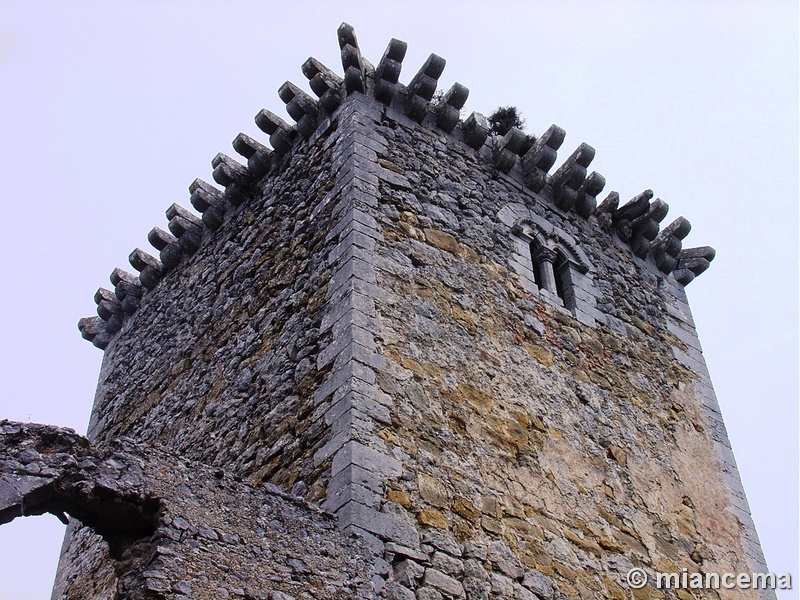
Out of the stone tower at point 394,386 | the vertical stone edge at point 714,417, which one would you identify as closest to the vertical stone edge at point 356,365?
the stone tower at point 394,386

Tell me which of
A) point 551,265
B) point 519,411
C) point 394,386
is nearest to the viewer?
point 394,386

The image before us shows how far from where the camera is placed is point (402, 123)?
356 inches

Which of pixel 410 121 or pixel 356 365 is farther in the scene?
pixel 410 121

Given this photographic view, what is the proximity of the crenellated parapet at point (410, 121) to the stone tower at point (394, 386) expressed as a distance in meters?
0.03

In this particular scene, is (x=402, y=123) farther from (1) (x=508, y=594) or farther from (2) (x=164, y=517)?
(2) (x=164, y=517)

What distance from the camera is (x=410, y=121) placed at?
Result: 9.12 m

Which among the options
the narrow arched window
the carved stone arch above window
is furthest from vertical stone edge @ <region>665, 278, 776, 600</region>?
the narrow arched window

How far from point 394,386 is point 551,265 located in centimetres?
275

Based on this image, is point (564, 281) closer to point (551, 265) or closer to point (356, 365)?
point (551, 265)

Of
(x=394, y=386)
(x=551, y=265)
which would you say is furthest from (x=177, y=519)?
(x=551, y=265)

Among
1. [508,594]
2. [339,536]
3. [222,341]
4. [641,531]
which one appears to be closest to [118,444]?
[339,536]

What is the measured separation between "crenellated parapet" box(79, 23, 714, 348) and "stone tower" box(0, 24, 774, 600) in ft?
0.08

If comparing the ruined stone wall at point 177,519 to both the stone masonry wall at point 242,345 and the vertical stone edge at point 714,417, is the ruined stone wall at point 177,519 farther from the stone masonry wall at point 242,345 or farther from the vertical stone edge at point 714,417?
the vertical stone edge at point 714,417

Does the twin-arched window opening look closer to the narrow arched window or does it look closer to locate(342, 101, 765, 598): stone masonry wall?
the narrow arched window
